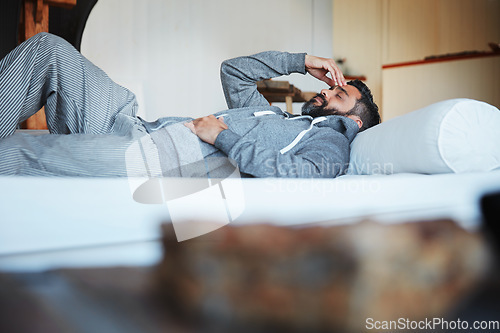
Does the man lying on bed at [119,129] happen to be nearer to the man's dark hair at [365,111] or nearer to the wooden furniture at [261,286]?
the man's dark hair at [365,111]

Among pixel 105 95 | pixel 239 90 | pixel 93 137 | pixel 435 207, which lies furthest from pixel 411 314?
pixel 239 90

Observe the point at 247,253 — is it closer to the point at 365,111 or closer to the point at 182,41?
the point at 365,111

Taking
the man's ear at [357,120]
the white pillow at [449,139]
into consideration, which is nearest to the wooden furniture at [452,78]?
the man's ear at [357,120]

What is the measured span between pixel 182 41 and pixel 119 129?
3113 millimetres

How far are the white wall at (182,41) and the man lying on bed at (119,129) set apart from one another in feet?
8.51

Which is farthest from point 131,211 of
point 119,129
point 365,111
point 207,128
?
point 365,111

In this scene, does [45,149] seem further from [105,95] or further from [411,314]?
[411,314]

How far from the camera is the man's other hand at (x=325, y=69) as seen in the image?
149cm

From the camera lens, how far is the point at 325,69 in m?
1.53

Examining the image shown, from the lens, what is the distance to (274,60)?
5.16ft

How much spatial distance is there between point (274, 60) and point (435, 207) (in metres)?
0.98

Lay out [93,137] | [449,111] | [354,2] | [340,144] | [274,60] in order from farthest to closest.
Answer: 1. [354,2]
2. [274,60]
3. [340,144]
4. [93,137]
5. [449,111]

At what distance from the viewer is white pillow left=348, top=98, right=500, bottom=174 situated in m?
0.80

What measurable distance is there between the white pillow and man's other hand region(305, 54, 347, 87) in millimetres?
598
